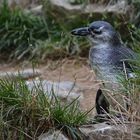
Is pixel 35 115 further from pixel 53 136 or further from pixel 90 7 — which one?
pixel 90 7

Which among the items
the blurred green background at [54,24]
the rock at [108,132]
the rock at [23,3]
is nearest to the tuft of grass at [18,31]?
the blurred green background at [54,24]

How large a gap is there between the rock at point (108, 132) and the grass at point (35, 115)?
14 centimetres

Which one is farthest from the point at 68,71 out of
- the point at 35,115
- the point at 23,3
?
the point at 35,115

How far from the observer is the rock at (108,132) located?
16.2 ft

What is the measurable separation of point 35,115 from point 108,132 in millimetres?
629

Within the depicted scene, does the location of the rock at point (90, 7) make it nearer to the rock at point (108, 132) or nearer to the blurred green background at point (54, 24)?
the blurred green background at point (54, 24)

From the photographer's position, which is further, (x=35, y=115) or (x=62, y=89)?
(x=62, y=89)

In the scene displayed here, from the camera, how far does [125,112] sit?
5078mm

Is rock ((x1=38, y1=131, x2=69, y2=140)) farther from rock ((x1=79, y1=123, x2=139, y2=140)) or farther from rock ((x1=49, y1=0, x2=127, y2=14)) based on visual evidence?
rock ((x1=49, y1=0, x2=127, y2=14))

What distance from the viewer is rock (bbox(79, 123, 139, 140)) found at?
494cm

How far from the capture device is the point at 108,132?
5039mm

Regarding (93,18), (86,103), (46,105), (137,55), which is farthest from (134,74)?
(93,18)

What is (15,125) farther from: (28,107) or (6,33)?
(6,33)

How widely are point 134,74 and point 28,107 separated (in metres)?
0.83
